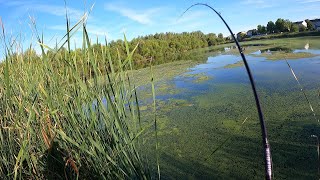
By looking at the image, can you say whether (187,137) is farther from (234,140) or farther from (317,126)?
(317,126)

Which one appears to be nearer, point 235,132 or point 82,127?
point 82,127

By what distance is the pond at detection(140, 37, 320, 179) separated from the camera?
4.10 meters

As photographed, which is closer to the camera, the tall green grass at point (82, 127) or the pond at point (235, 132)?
the tall green grass at point (82, 127)

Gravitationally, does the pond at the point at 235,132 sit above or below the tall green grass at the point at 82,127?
below

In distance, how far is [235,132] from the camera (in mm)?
5504

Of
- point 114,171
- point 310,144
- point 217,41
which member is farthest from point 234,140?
point 217,41

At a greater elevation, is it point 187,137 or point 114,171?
point 114,171

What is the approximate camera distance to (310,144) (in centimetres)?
448

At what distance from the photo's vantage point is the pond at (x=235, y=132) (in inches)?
161

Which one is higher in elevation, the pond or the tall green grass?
the tall green grass

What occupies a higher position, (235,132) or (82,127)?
(82,127)

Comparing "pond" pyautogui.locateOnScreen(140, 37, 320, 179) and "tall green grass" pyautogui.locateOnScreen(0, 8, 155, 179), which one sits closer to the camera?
"tall green grass" pyautogui.locateOnScreen(0, 8, 155, 179)

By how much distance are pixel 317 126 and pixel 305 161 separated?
4.74ft

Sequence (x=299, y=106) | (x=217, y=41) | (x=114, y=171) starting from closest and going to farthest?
1. (x=114, y=171)
2. (x=299, y=106)
3. (x=217, y=41)
